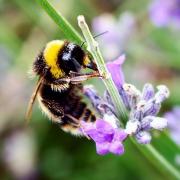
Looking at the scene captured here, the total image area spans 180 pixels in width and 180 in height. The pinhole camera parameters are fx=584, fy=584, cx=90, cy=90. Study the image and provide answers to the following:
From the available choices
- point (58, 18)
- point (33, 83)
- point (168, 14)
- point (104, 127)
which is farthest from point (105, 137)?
point (33, 83)

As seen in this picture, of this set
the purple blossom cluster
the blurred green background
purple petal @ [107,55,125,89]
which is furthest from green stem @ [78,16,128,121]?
the blurred green background

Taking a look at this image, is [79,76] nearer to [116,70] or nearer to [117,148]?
[116,70]

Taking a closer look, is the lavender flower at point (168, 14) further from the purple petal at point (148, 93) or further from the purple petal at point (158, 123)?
the purple petal at point (158, 123)

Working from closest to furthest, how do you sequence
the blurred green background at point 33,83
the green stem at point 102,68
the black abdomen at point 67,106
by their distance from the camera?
the green stem at point 102,68, the black abdomen at point 67,106, the blurred green background at point 33,83

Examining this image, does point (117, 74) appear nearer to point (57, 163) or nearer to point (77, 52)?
point (77, 52)

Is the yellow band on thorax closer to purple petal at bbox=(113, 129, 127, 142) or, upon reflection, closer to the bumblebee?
the bumblebee

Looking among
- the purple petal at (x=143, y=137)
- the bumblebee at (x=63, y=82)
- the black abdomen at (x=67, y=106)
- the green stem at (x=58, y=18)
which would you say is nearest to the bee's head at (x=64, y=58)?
the bumblebee at (x=63, y=82)
